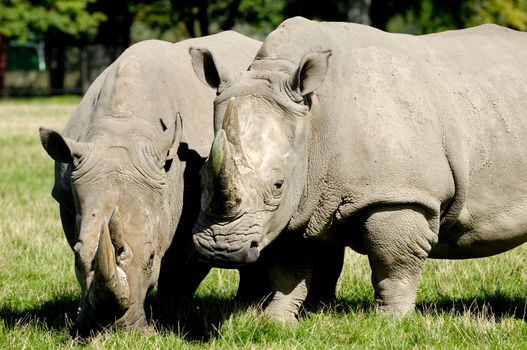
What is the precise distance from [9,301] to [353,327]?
2418 mm

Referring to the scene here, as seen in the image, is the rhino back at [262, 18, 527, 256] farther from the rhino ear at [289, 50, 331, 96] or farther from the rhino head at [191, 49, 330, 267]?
the rhino ear at [289, 50, 331, 96]

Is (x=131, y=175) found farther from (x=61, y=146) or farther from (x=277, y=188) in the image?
(x=277, y=188)

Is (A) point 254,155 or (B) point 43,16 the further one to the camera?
(B) point 43,16

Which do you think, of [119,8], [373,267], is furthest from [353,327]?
[119,8]

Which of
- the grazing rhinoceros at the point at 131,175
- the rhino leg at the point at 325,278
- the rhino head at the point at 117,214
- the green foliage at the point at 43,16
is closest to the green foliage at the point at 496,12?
the green foliage at the point at 43,16

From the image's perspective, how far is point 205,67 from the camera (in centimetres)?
589

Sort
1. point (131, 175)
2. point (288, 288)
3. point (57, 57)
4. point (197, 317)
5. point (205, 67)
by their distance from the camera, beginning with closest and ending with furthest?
point (131, 175)
point (205, 67)
point (197, 317)
point (288, 288)
point (57, 57)

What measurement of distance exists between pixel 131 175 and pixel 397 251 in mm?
1680

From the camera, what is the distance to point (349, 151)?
19.5ft

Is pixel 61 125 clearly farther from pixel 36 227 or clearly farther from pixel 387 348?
pixel 387 348

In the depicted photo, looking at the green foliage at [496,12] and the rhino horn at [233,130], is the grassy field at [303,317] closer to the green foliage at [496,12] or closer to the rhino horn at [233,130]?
the rhino horn at [233,130]

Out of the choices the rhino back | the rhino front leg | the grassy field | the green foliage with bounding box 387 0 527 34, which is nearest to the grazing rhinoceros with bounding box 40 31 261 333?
the grassy field

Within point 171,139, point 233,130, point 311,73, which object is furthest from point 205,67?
point 233,130

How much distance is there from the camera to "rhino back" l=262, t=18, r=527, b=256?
594 cm
